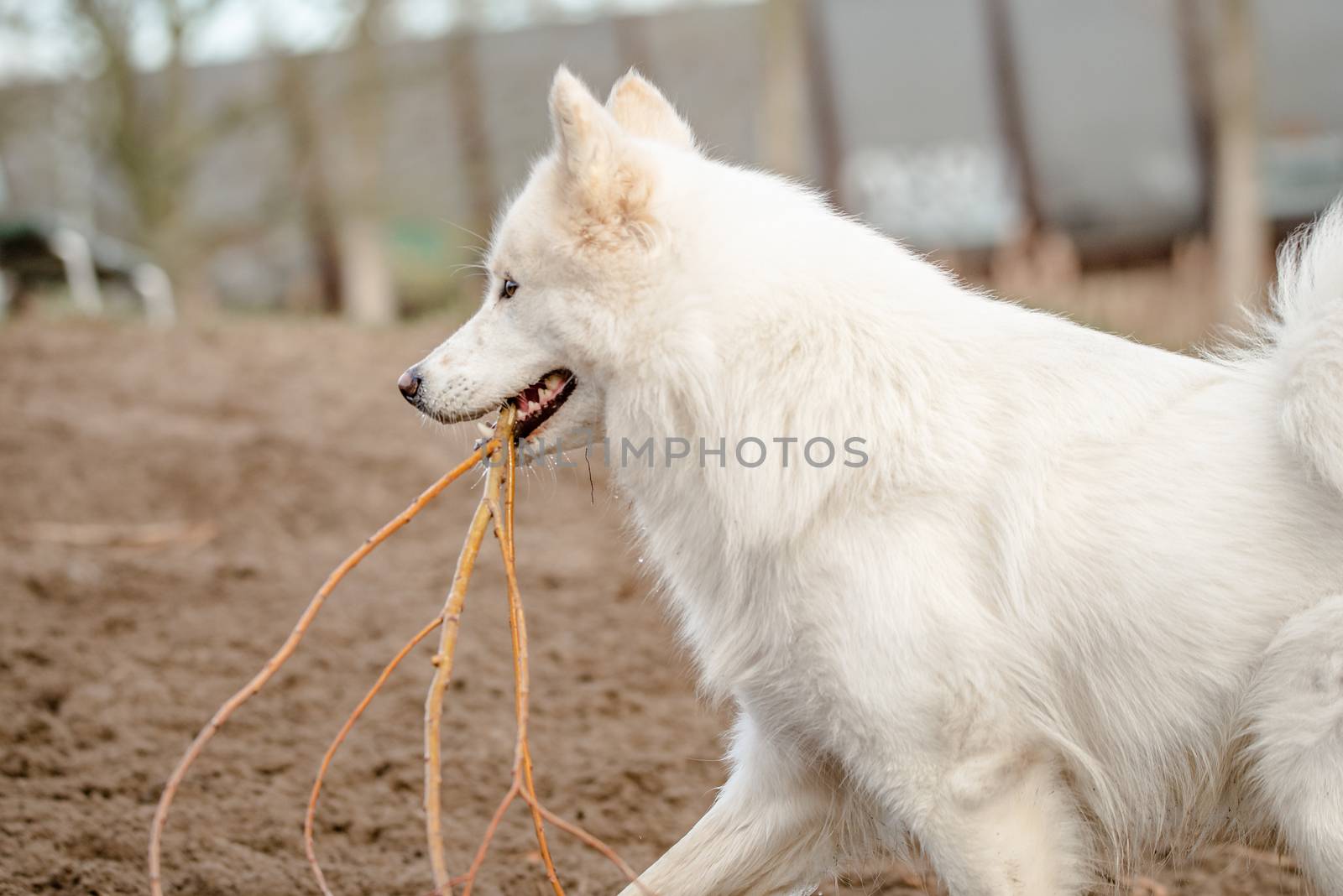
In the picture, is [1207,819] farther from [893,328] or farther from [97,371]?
[97,371]

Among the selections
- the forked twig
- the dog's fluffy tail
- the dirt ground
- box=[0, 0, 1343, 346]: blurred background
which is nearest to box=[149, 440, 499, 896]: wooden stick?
the forked twig

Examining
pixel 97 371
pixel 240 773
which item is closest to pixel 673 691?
pixel 240 773

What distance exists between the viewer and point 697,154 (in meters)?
3.32

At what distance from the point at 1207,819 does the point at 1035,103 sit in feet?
41.6

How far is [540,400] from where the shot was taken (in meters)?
3.10

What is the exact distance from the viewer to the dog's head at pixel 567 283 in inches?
113

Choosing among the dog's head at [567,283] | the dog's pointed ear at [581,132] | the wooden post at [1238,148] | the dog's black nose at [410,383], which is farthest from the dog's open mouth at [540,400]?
the wooden post at [1238,148]

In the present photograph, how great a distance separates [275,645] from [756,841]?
2955mm

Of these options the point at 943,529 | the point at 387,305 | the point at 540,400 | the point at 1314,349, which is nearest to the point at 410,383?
the point at 540,400

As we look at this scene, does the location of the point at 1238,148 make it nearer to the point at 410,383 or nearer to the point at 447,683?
the point at 410,383

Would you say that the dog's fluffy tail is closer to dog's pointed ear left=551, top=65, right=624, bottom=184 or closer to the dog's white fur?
the dog's white fur

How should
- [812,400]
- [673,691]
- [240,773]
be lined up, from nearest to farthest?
[812,400] < [240,773] < [673,691]

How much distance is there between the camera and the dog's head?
287cm

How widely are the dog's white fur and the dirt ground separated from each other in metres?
0.83
